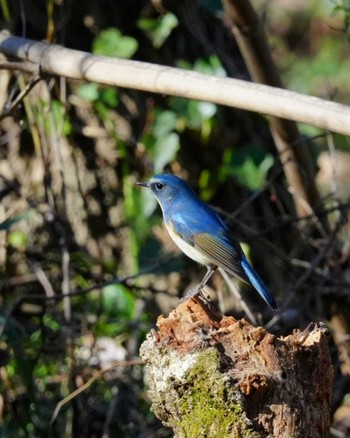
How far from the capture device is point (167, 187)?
17.4ft

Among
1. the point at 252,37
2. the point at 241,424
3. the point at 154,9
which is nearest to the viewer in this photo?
the point at 241,424

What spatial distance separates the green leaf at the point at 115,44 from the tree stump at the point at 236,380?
8.67 feet

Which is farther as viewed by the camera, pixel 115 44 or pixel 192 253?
pixel 115 44

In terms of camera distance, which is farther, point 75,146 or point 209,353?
point 75,146

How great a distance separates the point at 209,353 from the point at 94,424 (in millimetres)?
2872

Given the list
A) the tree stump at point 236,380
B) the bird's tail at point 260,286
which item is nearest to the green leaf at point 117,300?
the bird's tail at point 260,286

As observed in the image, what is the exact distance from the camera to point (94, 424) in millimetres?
5934

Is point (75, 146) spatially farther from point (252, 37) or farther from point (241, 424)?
point (241, 424)

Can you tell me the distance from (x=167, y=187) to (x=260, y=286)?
0.79m

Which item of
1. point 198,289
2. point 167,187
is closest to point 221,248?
→ point 167,187

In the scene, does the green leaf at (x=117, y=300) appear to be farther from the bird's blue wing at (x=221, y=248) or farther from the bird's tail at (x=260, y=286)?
the bird's tail at (x=260, y=286)

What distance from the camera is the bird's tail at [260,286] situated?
486 cm

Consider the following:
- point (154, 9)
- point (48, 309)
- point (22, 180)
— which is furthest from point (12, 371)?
point (154, 9)

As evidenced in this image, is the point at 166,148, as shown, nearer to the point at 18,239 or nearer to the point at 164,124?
the point at 164,124
